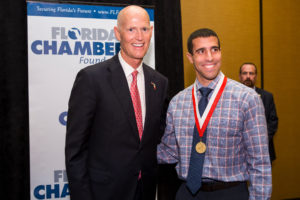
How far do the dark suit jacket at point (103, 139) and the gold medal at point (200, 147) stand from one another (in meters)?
0.33

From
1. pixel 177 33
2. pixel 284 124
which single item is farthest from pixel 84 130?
pixel 284 124

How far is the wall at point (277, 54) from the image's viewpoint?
15.3ft

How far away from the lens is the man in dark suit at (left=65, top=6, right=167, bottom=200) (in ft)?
5.69

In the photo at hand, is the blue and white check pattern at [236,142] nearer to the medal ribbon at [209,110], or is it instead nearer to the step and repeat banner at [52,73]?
the medal ribbon at [209,110]

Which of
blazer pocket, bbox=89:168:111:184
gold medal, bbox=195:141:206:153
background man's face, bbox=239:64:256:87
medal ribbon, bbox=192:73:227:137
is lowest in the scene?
blazer pocket, bbox=89:168:111:184

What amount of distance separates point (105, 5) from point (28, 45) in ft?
2.99

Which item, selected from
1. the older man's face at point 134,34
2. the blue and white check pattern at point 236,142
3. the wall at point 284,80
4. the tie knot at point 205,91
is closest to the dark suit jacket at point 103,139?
the older man's face at point 134,34

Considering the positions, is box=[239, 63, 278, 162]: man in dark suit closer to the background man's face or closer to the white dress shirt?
the background man's face

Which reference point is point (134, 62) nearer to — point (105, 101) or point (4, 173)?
point (105, 101)

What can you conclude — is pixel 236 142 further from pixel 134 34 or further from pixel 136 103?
pixel 134 34

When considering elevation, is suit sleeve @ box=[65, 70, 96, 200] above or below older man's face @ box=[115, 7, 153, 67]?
below

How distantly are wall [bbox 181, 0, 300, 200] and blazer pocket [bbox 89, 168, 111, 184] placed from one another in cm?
334

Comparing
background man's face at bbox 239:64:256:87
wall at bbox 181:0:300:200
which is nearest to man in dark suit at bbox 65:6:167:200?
background man's face at bbox 239:64:256:87

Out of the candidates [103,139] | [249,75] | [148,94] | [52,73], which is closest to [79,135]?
[103,139]
